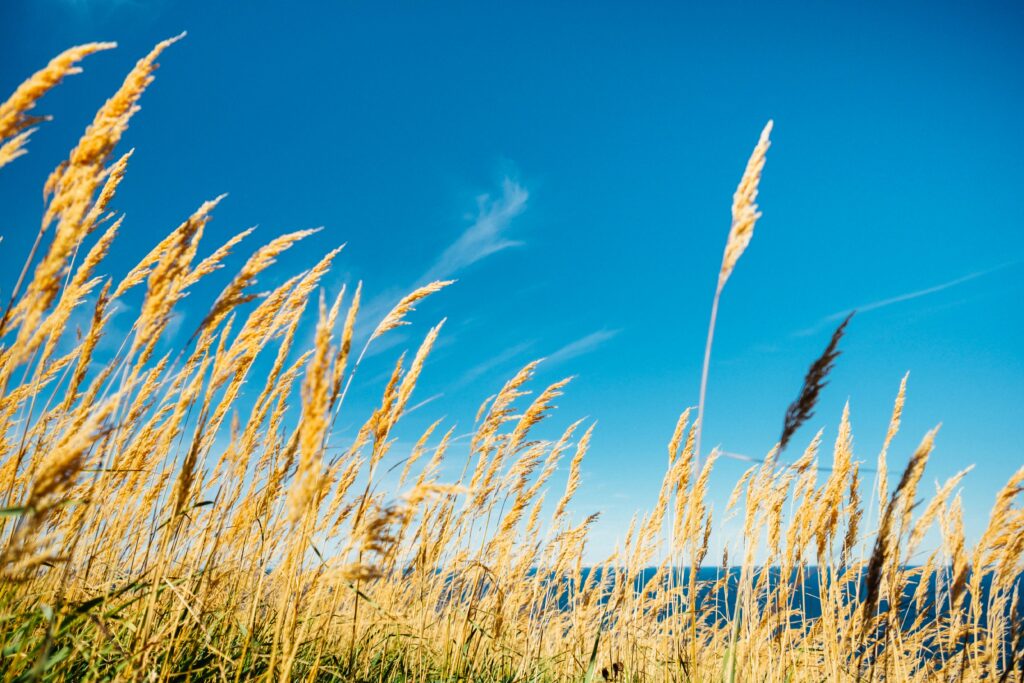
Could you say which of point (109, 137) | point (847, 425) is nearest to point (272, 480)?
point (109, 137)

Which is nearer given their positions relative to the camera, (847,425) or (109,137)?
(109,137)

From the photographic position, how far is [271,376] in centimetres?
228

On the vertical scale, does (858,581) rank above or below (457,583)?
above

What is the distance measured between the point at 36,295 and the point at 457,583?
285 centimetres

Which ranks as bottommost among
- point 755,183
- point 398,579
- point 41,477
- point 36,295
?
point 398,579

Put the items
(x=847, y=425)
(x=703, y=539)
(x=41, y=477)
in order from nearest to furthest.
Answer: (x=41, y=477), (x=703, y=539), (x=847, y=425)

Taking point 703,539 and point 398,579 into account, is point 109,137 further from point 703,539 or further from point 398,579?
point 398,579

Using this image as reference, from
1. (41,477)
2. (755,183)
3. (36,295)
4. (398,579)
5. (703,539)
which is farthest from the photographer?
(398,579)

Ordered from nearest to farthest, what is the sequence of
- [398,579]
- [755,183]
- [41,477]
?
[41,477] < [755,183] < [398,579]

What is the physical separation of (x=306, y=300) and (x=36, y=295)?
41.2 inches

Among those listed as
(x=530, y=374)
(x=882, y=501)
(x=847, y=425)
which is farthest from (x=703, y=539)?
(x=530, y=374)

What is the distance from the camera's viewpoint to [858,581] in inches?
165

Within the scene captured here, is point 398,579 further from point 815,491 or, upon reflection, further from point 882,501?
point 882,501

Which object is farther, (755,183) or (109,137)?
(755,183)
